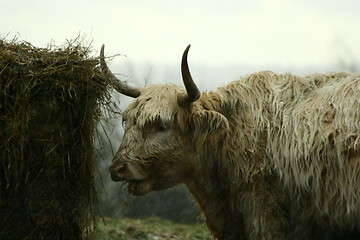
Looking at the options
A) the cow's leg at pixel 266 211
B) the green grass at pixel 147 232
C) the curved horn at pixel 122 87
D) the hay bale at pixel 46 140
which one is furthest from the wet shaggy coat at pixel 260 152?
the green grass at pixel 147 232

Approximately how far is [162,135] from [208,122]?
17.7 inches

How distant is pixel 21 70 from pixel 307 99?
104 inches

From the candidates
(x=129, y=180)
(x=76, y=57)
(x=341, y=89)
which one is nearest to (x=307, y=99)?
(x=341, y=89)

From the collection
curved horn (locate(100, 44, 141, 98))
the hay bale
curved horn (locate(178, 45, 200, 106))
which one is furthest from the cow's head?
the hay bale

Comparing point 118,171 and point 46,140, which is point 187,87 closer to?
point 118,171

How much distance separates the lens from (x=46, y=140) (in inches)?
231

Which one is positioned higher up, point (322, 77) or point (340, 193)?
point (322, 77)

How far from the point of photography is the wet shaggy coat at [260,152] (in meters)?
5.71

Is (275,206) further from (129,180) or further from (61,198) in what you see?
(61,198)

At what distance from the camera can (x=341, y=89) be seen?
6023 millimetres

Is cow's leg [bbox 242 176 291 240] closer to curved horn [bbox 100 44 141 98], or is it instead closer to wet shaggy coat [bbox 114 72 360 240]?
wet shaggy coat [bbox 114 72 360 240]

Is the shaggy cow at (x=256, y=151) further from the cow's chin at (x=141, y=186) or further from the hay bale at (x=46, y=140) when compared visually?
the hay bale at (x=46, y=140)

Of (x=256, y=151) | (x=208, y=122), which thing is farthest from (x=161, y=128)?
(x=256, y=151)

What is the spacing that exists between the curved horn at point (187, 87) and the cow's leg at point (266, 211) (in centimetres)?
95
